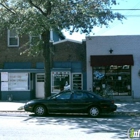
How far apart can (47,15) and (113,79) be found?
9003mm

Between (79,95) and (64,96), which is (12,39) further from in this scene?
(79,95)

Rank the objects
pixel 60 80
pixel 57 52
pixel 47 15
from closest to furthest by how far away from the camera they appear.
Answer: pixel 47 15
pixel 60 80
pixel 57 52

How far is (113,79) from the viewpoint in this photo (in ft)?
76.2

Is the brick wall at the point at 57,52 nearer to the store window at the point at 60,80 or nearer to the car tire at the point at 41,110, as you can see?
the store window at the point at 60,80

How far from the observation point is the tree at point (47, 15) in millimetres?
15875

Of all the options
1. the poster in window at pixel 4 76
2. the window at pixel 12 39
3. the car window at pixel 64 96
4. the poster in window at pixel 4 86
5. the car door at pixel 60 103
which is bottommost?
the car door at pixel 60 103

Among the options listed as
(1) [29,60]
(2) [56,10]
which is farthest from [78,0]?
(1) [29,60]

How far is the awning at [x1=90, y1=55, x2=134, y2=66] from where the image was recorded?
22.5 meters

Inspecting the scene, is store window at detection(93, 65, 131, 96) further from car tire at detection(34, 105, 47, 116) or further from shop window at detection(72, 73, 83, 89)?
car tire at detection(34, 105, 47, 116)

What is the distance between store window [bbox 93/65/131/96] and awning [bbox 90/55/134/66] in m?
0.67

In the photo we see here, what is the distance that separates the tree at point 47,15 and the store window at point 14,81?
19.1 feet

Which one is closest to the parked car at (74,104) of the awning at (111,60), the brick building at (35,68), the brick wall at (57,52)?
the awning at (111,60)

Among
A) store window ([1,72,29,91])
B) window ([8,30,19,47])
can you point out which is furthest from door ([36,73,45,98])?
window ([8,30,19,47])

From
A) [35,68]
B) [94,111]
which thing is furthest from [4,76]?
[94,111]
